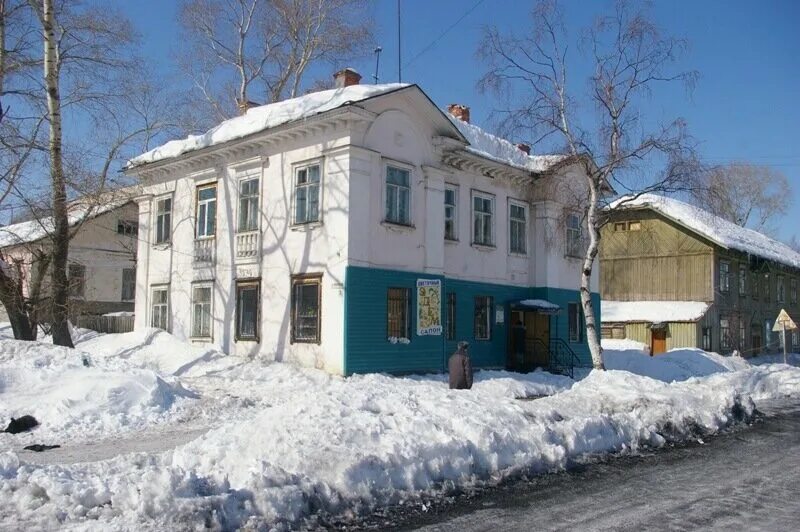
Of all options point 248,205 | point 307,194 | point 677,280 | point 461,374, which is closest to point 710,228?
point 677,280

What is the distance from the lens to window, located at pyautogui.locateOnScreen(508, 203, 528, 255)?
82.9 feet

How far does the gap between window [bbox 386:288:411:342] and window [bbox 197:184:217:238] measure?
6.51 m

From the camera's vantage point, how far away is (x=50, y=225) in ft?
74.7

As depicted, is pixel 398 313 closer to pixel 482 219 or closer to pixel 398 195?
pixel 398 195

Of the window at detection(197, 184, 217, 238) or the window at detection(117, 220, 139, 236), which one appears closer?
the window at detection(197, 184, 217, 238)

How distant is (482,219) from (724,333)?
22048 mm

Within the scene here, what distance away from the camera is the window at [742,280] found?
42.2 m

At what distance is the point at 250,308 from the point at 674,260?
25.8 metres

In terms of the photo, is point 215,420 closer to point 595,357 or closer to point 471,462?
point 471,462

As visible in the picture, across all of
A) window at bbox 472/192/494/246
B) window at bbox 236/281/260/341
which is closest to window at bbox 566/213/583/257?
window at bbox 472/192/494/246

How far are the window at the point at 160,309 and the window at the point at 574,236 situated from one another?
→ 14031 millimetres

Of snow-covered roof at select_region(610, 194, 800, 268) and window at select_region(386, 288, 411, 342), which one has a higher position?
snow-covered roof at select_region(610, 194, 800, 268)

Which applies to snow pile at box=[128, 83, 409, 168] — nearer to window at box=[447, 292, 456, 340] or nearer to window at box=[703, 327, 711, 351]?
window at box=[447, 292, 456, 340]

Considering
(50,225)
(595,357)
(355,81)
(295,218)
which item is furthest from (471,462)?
(50,225)
